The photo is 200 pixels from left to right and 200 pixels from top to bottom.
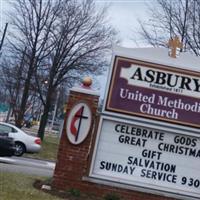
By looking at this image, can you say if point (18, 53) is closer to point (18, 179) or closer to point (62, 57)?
point (62, 57)

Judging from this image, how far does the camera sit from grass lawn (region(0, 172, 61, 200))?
10453 mm

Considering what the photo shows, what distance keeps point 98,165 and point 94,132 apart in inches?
28.1

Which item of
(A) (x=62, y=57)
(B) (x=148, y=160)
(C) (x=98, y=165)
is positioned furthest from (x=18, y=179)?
(A) (x=62, y=57)

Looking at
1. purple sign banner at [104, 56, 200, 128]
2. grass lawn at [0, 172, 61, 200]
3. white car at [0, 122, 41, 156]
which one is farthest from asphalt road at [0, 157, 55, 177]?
purple sign banner at [104, 56, 200, 128]

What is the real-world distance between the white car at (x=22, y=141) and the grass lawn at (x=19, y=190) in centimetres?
1358

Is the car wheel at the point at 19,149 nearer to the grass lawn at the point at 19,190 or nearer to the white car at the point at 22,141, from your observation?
the white car at the point at 22,141

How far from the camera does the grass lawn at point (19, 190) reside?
1045 centimetres

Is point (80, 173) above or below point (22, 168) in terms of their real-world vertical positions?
above

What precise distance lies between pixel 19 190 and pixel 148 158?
9.55 ft

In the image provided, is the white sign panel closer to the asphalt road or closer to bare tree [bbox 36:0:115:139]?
the asphalt road

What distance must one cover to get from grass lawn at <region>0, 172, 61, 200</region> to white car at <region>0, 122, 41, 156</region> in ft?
44.6

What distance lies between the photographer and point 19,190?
1125 centimetres

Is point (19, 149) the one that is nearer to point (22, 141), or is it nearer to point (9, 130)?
point (22, 141)

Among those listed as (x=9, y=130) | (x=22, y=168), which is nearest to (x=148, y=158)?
(x=22, y=168)
